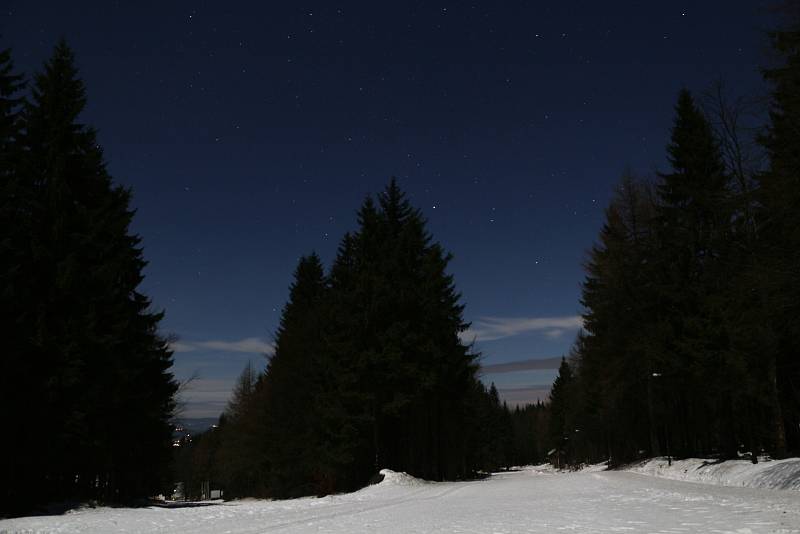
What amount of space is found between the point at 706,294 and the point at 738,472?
979 cm

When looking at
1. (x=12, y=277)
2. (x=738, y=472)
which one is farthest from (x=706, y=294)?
(x=12, y=277)

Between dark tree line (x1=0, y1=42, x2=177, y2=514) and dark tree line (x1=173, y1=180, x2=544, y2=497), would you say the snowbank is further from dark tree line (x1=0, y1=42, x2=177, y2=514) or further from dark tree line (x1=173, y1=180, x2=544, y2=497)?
dark tree line (x1=0, y1=42, x2=177, y2=514)

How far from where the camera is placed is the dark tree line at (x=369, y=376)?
3225 cm

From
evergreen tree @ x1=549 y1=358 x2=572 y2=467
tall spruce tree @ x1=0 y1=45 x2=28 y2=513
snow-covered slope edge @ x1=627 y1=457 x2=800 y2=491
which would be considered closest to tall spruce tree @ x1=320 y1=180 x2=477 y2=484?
snow-covered slope edge @ x1=627 y1=457 x2=800 y2=491

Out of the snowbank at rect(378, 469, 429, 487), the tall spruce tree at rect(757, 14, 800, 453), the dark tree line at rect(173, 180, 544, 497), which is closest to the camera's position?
the tall spruce tree at rect(757, 14, 800, 453)

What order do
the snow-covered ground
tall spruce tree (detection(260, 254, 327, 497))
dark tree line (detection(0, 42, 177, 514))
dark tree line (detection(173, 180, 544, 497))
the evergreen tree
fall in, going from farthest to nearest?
the evergreen tree, tall spruce tree (detection(260, 254, 327, 497)), dark tree line (detection(173, 180, 544, 497)), dark tree line (detection(0, 42, 177, 514)), the snow-covered ground

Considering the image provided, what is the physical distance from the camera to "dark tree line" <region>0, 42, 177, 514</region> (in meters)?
18.4

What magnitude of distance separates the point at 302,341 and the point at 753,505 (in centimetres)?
3181

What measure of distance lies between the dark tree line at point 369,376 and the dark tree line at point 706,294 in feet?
35.5

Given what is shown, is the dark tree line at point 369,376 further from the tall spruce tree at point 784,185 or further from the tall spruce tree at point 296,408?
the tall spruce tree at point 784,185

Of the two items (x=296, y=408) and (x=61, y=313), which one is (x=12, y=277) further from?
(x=296, y=408)

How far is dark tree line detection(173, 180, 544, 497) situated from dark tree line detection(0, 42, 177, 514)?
10.7 metres

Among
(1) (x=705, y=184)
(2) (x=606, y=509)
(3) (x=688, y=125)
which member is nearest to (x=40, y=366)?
(2) (x=606, y=509)

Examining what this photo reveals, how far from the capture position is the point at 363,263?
34938mm
